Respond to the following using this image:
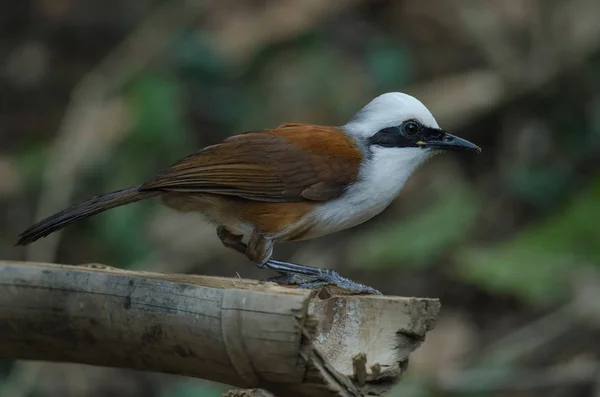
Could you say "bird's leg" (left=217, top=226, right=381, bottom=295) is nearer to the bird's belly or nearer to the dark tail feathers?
the bird's belly

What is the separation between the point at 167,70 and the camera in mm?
8094

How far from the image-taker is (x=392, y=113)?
152 inches

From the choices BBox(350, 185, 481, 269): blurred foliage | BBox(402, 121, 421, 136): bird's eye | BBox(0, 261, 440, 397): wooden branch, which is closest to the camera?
BBox(0, 261, 440, 397): wooden branch

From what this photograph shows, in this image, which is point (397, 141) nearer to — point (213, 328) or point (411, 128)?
point (411, 128)

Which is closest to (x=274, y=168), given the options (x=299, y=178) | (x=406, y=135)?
(x=299, y=178)

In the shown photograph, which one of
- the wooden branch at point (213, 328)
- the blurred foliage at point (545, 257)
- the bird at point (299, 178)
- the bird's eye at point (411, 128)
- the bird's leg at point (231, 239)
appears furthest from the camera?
the blurred foliage at point (545, 257)

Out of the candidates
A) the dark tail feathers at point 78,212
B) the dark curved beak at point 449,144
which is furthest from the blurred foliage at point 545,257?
the dark tail feathers at point 78,212

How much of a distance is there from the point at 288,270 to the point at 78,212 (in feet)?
2.62

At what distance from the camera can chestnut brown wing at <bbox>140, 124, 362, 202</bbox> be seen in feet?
12.3

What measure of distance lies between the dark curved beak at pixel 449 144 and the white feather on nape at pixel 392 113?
2.3 inches

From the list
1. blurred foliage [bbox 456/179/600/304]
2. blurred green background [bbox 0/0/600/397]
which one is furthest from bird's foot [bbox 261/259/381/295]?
blurred foliage [bbox 456/179/600/304]

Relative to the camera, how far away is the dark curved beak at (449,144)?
3879 millimetres

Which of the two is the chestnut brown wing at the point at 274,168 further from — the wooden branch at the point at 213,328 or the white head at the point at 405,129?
the wooden branch at the point at 213,328

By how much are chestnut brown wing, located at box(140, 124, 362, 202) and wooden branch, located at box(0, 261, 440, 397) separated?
76cm
